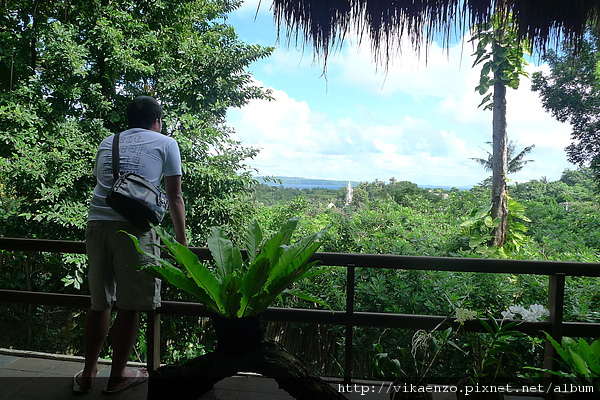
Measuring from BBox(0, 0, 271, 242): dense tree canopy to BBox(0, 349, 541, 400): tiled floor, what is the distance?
13.5 ft

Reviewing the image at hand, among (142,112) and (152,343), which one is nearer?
(142,112)

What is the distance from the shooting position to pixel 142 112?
1.84 meters

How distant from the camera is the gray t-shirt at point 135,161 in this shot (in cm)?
176

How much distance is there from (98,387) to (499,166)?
494 centimetres

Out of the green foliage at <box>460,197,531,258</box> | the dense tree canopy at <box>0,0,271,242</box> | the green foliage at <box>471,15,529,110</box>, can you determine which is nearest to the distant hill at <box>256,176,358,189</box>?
the dense tree canopy at <box>0,0,271,242</box>

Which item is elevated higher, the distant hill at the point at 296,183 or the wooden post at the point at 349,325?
the distant hill at the point at 296,183

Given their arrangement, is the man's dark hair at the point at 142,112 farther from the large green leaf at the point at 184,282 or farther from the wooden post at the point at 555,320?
the wooden post at the point at 555,320

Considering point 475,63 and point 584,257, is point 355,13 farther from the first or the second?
point 475,63

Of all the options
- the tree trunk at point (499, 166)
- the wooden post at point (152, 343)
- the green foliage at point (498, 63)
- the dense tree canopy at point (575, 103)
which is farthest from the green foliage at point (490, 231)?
the dense tree canopy at point (575, 103)

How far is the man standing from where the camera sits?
1.74 metres

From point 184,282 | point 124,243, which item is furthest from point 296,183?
point 184,282

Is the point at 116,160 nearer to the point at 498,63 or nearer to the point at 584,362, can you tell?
the point at 584,362

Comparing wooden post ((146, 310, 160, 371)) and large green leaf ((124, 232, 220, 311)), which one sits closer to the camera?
large green leaf ((124, 232, 220, 311))

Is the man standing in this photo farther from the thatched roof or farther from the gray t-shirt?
the thatched roof
